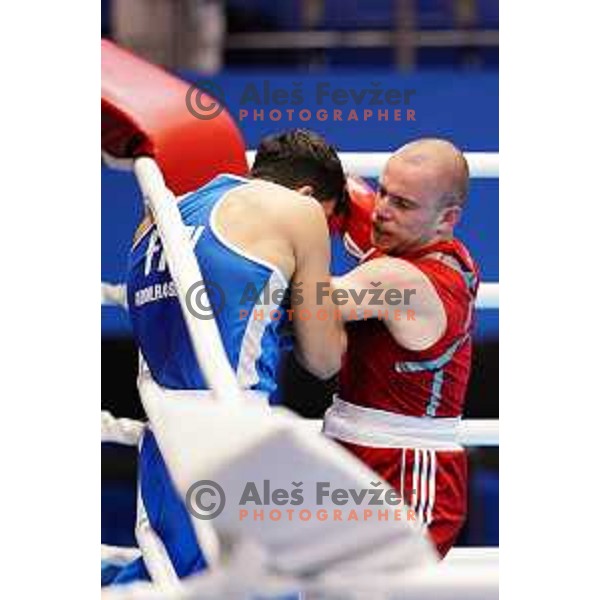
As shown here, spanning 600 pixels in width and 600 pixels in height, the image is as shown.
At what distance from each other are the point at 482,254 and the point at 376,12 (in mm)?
1841

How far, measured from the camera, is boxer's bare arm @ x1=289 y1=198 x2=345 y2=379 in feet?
3.64

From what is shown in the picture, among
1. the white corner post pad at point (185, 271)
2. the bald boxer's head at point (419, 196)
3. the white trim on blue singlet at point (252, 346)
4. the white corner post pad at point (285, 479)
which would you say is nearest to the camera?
the white corner post pad at point (285, 479)

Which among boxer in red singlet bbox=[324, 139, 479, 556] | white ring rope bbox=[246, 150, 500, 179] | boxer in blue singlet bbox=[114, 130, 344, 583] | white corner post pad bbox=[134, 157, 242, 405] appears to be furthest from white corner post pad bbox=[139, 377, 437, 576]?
white ring rope bbox=[246, 150, 500, 179]

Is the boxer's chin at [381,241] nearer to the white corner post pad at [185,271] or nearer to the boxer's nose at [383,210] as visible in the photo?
the boxer's nose at [383,210]

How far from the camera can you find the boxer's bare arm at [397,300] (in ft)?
3.86

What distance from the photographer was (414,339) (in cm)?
122

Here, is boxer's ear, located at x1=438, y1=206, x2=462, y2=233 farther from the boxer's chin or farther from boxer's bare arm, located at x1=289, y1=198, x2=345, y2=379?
boxer's bare arm, located at x1=289, y1=198, x2=345, y2=379

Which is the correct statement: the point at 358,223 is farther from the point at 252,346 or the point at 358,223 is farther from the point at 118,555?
the point at 118,555

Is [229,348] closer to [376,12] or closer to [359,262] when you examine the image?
[359,262]

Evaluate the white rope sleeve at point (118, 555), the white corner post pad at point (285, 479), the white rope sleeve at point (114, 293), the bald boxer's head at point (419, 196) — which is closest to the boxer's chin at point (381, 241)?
the bald boxer's head at point (419, 196)

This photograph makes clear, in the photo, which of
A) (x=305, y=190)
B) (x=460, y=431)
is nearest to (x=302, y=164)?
(x=305, y=190)

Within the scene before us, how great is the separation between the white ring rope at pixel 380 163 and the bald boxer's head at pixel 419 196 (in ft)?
0.10

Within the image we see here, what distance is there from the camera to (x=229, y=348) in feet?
3.59
